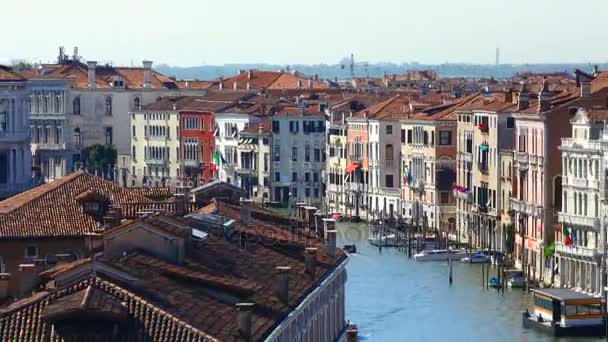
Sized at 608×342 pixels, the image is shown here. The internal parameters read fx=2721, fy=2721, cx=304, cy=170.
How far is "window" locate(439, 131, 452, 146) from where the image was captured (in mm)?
55812

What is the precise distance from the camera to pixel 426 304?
36562mm

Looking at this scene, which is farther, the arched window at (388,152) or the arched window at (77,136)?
the arched window at (77,136)

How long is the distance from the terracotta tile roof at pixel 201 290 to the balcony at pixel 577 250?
15.7m

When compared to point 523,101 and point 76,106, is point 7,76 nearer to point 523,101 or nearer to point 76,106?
point 523,101

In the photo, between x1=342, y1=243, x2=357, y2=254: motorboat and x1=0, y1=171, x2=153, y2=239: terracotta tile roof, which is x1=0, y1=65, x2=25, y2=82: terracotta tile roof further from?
x1=0, y1=171, x2=153, y2=239: terracotta tile roof

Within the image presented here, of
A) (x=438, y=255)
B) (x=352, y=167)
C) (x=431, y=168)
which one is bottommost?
(x=438, y=255)

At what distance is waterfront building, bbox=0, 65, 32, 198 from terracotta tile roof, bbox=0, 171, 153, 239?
11344 millimetres

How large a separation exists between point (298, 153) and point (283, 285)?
4787 cm

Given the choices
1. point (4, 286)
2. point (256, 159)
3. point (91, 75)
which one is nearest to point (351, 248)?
point (256, 159)

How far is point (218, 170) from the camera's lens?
62406 millimetres

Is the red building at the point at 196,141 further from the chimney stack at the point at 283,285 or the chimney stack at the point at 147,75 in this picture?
the chimney stack at the point at 283,285

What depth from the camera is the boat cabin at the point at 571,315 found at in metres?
32.4

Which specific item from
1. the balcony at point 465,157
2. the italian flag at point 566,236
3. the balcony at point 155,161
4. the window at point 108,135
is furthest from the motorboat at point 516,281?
the window at point 108,135

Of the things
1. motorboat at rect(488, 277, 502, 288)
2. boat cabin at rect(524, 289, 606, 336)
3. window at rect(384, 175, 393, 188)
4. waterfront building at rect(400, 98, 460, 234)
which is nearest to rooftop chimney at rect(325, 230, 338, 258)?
boat cabin at rect(524, 289, 606, 336)
